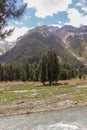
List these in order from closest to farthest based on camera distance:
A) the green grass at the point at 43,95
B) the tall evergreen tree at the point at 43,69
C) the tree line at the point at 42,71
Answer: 1. the green grass at the point at 43,95
2. the tree line at the point at 42,71
3. the tall evergreen tree at the point at 43,69

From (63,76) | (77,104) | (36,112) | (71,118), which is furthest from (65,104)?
(63,76)

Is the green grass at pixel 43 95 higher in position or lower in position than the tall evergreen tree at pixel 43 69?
lower

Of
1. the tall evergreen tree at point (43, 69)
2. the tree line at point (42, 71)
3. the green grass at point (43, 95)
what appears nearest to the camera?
the green grass at point (43, 95)

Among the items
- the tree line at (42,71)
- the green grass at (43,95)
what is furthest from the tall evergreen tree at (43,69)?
the green grass at (43,95)

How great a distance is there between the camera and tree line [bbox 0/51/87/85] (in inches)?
4249

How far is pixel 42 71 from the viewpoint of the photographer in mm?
108750

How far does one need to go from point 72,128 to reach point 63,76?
466 ft

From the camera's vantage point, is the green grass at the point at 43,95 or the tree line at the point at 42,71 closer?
the green grass at the point at 43,95

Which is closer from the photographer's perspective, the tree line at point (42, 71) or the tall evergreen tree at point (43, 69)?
the tree line at point (42, 71)

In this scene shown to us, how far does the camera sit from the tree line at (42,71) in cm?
10793

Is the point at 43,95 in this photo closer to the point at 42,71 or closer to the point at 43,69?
the point at 42,71

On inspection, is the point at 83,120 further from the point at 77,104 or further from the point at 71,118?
the point at 77,104

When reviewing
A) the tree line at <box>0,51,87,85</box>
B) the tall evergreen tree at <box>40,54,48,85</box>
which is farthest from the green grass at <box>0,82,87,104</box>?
the tall evergreen tree at <box>40,54,48,85</box>

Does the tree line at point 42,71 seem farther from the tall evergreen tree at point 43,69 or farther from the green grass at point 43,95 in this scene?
the green grass at point 43,95
